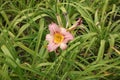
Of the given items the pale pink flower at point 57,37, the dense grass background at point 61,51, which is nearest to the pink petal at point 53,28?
the pale pink flower at point 57,37

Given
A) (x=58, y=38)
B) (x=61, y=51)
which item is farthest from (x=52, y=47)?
(x=61, y=51)

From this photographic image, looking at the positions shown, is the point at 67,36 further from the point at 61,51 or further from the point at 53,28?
the point at 61,51

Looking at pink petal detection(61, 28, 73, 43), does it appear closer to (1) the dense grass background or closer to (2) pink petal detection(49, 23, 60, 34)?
(2) pink petal detection(49, 23, 60, 34)

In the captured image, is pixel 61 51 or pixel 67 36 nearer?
pixel 67 36

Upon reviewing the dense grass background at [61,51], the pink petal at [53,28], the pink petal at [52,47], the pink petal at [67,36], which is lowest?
the pink petal at [52,47]

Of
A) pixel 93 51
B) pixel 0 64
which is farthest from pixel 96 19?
pixel 0 64

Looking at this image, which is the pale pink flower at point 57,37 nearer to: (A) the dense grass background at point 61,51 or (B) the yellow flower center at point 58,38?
(B) the yellow flower center at point 58,38

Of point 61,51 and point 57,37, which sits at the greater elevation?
point 61,51
